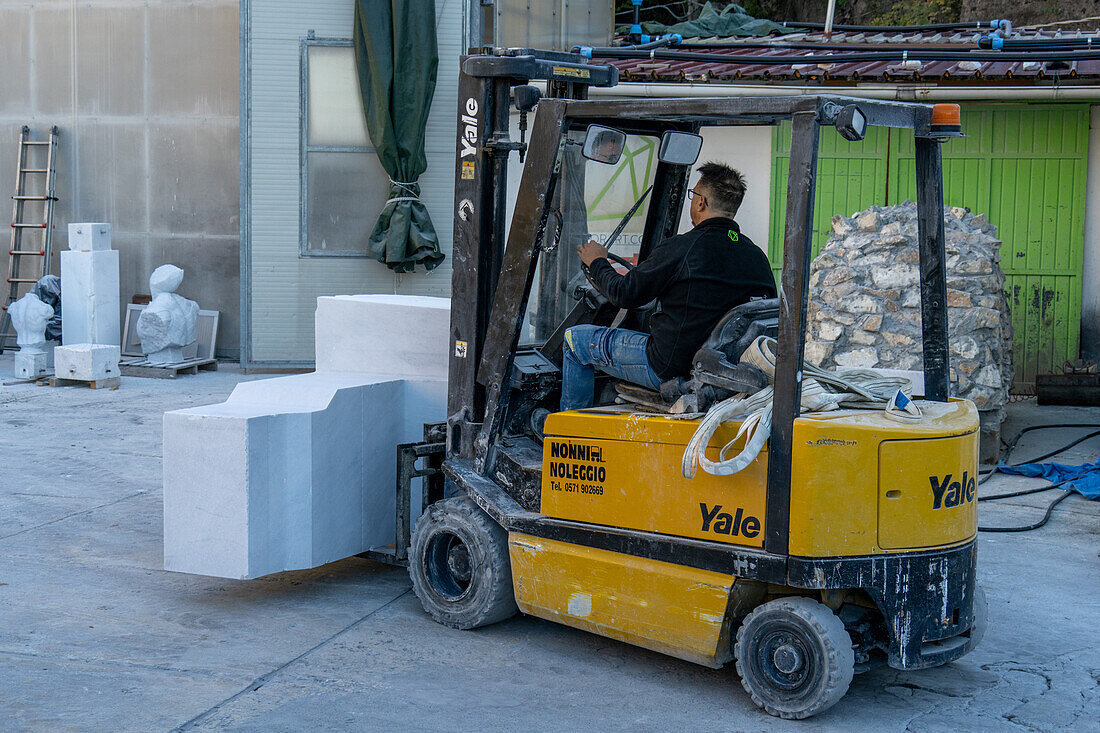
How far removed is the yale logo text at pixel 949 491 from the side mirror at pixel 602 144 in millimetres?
1742

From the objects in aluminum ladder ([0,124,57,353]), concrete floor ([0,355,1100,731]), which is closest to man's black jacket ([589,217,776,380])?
concrete floor ([0,355,1100,731])

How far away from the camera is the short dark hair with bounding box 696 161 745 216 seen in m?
4.73

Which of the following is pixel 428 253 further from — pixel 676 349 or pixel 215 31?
pixel 676 349

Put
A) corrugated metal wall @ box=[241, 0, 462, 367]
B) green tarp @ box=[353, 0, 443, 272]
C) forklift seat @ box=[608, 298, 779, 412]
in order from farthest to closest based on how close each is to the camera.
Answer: corrugated metal wall @ box=[241, 0, 462, 367] → green tarp @ box=[353, 0, 443, 272] → forklift seat @ box=[608, 298, 779, 412]

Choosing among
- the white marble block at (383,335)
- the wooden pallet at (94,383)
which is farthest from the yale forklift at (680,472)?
the wooden pallet at (94,383)

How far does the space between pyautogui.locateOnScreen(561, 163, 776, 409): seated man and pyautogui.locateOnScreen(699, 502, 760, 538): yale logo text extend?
0.67 m

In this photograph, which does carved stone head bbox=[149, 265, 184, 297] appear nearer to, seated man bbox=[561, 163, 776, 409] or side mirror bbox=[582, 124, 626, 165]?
seated man bbox=[561, 163, 776, 409]

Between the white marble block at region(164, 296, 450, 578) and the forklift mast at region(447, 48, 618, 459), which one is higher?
the forklift mast at region(447, 48, 618, 459)

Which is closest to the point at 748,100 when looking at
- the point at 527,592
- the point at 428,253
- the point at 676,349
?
the point at 676,349

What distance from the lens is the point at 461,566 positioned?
5.29 meters

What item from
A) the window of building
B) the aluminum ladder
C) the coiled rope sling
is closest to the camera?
the coiled rope sling

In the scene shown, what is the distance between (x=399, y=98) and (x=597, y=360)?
7.61 meters

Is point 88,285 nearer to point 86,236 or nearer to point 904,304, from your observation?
point 86,236

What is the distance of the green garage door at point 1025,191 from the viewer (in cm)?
1127
